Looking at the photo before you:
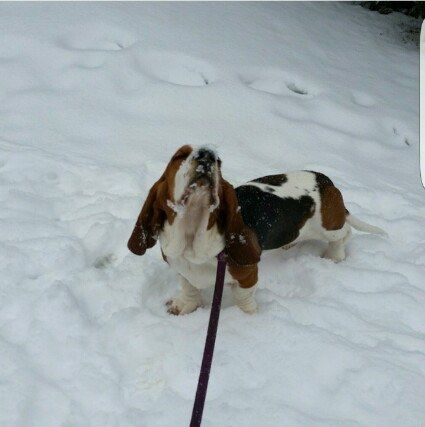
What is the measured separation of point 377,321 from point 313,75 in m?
3.71

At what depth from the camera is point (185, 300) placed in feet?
8.76

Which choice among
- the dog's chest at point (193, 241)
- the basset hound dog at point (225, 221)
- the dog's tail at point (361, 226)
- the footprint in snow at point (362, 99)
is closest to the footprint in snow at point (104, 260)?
the basset hound dog at point (225, 221)

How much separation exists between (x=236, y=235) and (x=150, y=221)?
0.38 m

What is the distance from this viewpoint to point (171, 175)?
1953 millimetres

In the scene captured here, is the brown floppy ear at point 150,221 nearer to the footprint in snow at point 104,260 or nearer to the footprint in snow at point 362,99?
the footprint in snow at point 104,260

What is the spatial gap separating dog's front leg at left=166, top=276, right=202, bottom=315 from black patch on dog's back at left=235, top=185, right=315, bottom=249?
0.45 m

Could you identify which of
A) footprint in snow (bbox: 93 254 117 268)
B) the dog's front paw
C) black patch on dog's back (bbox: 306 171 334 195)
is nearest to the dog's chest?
the dog's front paw

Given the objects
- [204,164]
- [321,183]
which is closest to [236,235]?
[204,164]

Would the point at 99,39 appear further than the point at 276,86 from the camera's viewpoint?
Yes

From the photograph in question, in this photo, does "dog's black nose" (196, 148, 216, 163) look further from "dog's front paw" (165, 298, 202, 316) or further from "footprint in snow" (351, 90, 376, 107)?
"footprint in snow" (351, 90, 376, 107)

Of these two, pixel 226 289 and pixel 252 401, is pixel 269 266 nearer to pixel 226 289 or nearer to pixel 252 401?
pixel 226 289

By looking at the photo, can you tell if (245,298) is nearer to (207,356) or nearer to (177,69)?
(207,356)

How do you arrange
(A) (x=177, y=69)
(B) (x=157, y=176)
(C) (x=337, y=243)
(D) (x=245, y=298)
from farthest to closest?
(A) (x=177, y=69) < (B) (x=157, y=176) < (C) (x=337, y=243) < (D) (x=245, y=298)

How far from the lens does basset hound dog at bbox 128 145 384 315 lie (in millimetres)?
1913
